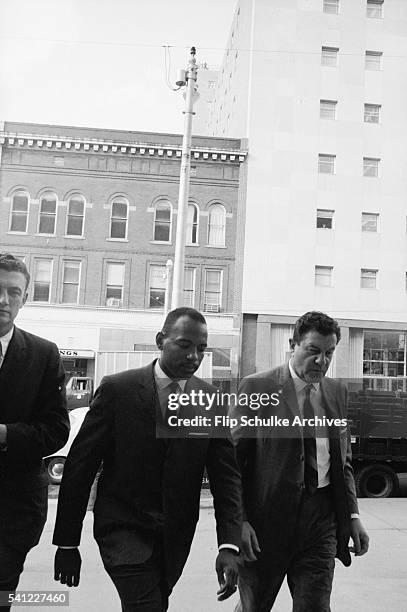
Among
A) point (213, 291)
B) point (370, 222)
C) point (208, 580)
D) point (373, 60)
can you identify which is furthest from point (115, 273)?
point (208, 580)

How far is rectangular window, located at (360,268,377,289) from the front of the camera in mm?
2381

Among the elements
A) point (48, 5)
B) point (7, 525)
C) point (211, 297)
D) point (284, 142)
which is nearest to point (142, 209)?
point (211, 297)

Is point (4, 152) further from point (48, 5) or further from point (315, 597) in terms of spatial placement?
point (315, 597)

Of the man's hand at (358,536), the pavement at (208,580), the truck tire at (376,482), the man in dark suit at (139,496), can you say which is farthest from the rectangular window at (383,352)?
the truck tire at (376,482)

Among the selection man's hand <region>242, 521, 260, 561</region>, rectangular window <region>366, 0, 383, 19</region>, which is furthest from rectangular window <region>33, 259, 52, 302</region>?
rectangular window <region>366, 0, 383, 19</region>

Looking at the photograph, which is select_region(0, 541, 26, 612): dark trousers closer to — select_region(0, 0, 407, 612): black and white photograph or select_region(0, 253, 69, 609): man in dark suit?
select_region(0, 253, 69, 609): man in dark suit

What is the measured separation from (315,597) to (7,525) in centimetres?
93

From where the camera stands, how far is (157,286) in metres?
2.34

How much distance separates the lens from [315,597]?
5.99 feet

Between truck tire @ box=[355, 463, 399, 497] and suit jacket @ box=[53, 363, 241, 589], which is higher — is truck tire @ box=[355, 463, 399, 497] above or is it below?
below

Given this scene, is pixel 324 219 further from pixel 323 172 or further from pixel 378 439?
pixel 378 439

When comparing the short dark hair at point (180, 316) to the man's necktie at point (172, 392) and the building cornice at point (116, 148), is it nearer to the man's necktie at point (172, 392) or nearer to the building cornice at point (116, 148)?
the man's necktie at point (172, 392)

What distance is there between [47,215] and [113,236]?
26 centimetres

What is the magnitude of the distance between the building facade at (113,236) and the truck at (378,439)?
656 millimetres
